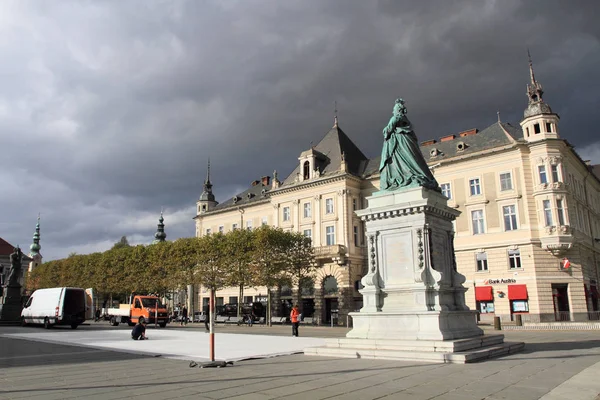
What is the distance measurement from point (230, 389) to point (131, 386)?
2.12 meters

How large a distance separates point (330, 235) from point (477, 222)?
644 inches

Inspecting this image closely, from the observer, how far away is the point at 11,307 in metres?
40.0

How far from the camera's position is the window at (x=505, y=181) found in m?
44.4

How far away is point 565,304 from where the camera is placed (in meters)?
41.2

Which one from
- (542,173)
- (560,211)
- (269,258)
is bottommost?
(269,258)

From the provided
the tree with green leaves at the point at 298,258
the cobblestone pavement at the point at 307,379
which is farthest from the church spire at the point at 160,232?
the cobblestone pavement at the point at 307,379

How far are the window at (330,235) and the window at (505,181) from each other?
61.2 feet

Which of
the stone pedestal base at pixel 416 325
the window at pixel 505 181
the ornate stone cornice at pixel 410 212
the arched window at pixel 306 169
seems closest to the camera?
the stone pedestal base at pixel 416 325

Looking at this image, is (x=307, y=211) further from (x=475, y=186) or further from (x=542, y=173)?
(x=542, y=173)

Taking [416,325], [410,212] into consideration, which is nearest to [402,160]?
[410,212]

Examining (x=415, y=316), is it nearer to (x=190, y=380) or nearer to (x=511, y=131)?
(x=190, y=380)

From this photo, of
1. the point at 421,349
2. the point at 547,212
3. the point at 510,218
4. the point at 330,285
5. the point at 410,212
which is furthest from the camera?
the point at 330,285

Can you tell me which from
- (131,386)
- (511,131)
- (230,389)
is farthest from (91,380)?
(511,131)

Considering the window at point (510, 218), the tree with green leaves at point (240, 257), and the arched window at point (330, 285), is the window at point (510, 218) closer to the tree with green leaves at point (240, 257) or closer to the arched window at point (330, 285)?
the arched window at point (330, 285)
